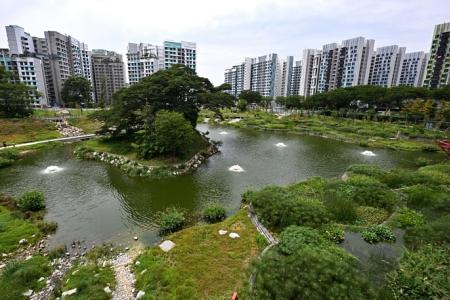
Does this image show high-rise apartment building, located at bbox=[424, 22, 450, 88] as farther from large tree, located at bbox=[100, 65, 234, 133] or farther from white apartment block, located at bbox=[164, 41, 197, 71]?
white apartment block, located at bbox=[164, 41, 197, 71]

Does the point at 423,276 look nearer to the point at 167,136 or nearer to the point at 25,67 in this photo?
the point at 167,136

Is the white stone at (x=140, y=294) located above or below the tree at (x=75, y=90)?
below

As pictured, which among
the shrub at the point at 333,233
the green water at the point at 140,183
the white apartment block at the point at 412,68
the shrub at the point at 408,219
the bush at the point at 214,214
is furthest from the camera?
the white apartment block at the point at 412,68

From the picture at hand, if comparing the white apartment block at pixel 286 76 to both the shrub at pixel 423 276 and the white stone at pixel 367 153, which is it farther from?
the shrub at pixel 423 276

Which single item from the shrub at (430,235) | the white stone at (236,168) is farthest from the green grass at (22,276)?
the white stone at (236,168)

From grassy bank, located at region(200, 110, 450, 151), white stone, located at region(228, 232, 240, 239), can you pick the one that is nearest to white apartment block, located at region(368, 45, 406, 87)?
grassy bank, located at region(200, 110, 450, 151)

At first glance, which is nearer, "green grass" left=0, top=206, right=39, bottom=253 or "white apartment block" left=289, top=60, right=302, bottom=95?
"green grass" left=0, top=206, right=39, bottom=253
